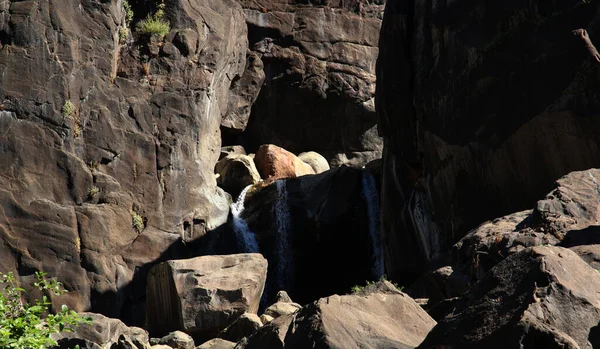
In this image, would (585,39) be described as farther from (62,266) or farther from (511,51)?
(62,266)

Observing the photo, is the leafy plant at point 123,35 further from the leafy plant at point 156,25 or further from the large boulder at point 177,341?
the large boulder at point 177,341

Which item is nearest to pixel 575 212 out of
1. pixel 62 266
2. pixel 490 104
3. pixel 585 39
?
pixel 585 39

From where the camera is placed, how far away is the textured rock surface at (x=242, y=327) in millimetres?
14500

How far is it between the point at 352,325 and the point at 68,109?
1695 cm

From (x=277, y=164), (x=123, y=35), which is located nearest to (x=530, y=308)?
(x=123, y=35)

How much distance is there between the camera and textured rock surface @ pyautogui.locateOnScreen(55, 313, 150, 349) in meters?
13.4

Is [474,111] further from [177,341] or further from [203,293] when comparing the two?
[177,341]

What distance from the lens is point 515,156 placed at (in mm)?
15500

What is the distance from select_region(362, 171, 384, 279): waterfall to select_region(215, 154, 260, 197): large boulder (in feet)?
12.8

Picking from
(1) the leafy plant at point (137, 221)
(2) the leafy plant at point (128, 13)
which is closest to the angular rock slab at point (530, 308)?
(1) the leafy plant at point (137, 221)

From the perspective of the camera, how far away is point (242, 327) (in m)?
14.7

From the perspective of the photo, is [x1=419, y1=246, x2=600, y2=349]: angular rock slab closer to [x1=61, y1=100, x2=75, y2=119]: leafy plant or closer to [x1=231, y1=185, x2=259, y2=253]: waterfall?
[x1=61, y1=100, x2=75, y2=119]: leafy plant

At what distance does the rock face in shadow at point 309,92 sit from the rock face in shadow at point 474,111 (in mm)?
9891

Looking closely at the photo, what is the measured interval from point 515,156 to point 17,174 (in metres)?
12.8
